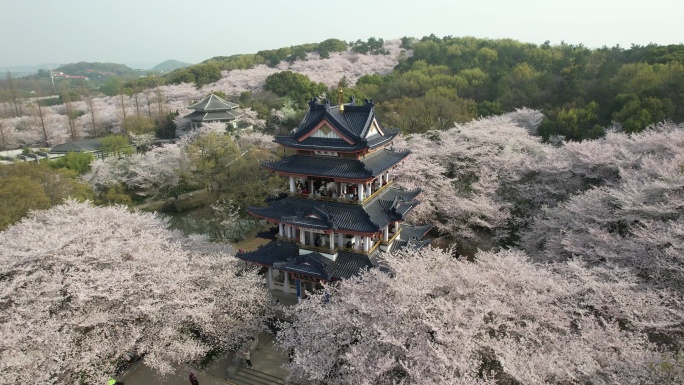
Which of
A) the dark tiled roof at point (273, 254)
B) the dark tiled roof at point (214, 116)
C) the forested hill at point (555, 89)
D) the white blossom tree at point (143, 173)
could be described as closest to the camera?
the dark tiled roof at point (273, 254)


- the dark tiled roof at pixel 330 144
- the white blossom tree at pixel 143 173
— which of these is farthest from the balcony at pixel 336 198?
the white blossom tree at pixel 143 173

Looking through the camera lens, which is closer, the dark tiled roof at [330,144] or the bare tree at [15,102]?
the dark tiled roof at [330,144]

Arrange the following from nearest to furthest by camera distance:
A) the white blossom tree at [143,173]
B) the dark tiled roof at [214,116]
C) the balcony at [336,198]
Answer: the balcony at [336,198] → the white blossom tree at [143,173] → the dark tiled roof at [214,116]

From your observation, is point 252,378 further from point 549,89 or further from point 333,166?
point 549,89

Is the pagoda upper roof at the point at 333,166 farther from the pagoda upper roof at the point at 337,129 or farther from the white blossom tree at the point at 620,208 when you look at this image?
the white blossom tree at the point at 620,208

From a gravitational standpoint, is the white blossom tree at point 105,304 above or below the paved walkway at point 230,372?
above

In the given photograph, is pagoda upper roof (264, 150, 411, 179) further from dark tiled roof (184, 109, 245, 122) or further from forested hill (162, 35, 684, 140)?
dark tiled roof (184, 109, 245, 122)

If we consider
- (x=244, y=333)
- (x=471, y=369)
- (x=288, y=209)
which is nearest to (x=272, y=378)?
(x=244, y=333)

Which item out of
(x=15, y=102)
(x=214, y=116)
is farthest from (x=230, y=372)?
(x=15, y=102)

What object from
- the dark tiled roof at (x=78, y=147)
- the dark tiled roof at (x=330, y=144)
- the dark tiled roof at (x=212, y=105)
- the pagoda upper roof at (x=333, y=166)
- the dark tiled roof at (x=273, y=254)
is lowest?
the dark tiled roof at (x=273, y=254)
